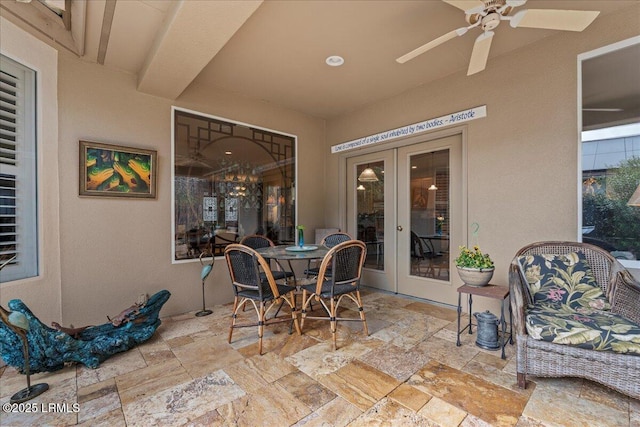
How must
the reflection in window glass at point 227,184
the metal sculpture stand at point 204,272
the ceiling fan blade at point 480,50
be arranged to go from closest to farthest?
the ceiling fan blade at point 480,50
the metal sculpture stand at point 204,272
the reflection in window glass at point 227,184

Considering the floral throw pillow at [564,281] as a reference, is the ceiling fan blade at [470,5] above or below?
above

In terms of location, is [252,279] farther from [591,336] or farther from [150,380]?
[591,336]

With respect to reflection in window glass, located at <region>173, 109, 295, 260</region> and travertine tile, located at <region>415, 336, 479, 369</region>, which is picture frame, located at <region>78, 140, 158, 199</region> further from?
travertine tile, located at <region>415, 336, 479, 369</region>

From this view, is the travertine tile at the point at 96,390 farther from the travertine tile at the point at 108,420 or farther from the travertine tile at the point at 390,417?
the travertine tile at the point at 390,417

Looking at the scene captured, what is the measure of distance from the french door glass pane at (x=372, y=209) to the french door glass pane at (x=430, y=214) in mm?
531

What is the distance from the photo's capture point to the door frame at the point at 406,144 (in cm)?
338

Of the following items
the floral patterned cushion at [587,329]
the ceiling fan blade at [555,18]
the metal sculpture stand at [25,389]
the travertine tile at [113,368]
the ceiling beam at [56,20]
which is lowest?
the travertine tile at [113,368]

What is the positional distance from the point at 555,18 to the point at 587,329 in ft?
6.69

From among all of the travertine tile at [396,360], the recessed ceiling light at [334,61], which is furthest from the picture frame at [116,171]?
the travertine tile at [396,360]

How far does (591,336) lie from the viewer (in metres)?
1.80

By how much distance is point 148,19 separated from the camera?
7.65 feet

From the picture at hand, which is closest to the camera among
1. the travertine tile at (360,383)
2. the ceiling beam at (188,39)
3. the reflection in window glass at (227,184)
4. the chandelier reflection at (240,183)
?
the travertine tile at (360,383)

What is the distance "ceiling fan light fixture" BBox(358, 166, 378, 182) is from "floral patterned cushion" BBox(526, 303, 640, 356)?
9.31ft

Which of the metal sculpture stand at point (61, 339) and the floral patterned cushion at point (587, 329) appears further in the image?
the metal sculpture stand at point (61, 339)
